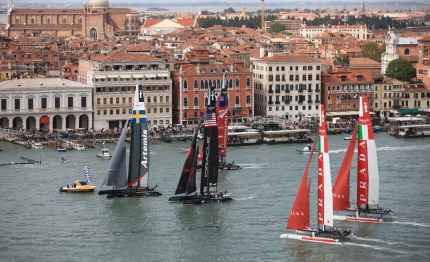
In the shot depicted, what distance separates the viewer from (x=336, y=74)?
42594 millimetres

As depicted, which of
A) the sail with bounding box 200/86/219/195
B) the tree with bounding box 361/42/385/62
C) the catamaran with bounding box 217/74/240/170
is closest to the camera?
the sail with bounding box 200/86/219/195

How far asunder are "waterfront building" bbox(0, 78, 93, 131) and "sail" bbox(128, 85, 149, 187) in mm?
10822

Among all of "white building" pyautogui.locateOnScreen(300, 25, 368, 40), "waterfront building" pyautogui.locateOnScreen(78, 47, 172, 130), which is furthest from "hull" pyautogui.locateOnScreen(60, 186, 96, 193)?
"white building" pyautogui.locateOnScreen(300, 25, 368, 40)

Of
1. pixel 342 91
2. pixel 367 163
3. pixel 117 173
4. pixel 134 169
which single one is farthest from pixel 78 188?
pixel 342 91

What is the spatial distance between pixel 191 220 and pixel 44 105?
15043mm

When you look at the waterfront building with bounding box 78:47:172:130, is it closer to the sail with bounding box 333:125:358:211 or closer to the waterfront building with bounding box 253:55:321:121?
the waterfront building with bounding box 253:55:321:121

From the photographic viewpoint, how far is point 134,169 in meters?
27.2

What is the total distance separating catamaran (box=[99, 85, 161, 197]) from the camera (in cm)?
2695

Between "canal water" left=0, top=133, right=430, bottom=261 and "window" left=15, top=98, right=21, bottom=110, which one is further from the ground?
"window" left=15, top=98, right=21, bottom=110

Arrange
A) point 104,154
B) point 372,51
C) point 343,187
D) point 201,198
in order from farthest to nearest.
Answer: point 372,51, point 104,154, point 201,198, point 343,187

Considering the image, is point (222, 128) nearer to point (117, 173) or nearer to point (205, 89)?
point (117, 173)

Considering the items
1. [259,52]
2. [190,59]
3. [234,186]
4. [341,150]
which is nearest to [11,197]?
[234,186]

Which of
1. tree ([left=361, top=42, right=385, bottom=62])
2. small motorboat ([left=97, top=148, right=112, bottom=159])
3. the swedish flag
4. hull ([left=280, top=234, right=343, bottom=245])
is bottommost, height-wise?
hull ([left=280, top=234, right=343, bottom=245])

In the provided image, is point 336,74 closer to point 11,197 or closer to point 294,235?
point 11,197
